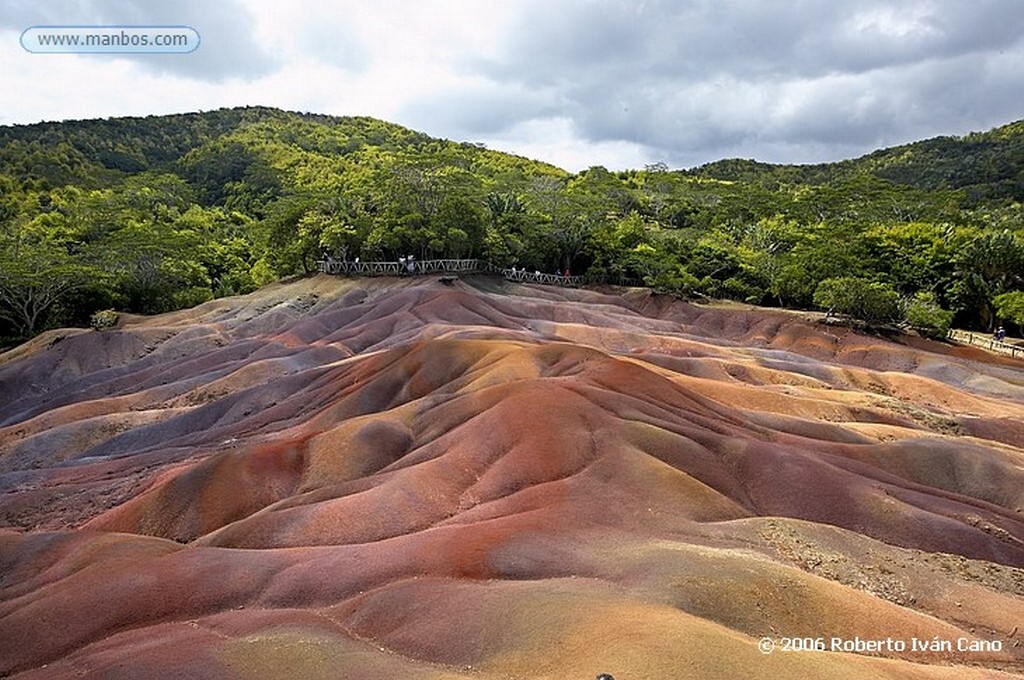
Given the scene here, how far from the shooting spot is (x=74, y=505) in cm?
2839

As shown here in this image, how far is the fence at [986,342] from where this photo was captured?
190 feet

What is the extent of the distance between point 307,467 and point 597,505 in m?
12.7

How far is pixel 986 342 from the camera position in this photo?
61188 mm

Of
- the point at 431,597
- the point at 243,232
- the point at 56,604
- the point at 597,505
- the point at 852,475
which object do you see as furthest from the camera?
the point at 243,232

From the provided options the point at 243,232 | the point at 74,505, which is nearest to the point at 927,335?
the point at 74,505

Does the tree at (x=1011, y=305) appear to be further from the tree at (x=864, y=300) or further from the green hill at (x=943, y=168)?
the green hill at (x=943, y=168)

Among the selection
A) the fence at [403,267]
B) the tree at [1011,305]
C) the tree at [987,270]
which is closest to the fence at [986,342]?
the tree at [1011,305]

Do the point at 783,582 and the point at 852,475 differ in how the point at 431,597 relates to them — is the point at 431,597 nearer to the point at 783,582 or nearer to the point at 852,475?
the point at 783,582

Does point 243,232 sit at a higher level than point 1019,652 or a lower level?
higher

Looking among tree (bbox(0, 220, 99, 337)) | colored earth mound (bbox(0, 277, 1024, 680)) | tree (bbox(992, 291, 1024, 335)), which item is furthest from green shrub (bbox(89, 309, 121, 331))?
tree (bbox(992, 291, 1024, 335))

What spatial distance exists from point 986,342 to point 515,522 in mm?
60628

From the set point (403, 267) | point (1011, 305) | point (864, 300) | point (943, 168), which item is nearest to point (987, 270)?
point (1011, 305)

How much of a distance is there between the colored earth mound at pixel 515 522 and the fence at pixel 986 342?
13666 mm

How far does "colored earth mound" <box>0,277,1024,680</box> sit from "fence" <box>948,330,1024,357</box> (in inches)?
538
